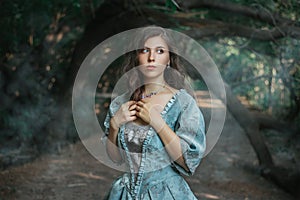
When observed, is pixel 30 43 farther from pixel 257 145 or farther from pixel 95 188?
pixel 257 145

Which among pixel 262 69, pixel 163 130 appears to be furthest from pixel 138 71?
pixel 262 69

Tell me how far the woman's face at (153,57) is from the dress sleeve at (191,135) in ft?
0.67

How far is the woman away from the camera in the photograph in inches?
74.4

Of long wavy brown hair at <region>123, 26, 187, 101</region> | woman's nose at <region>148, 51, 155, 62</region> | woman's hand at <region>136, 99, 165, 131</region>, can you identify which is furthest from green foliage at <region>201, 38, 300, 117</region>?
woman's hand at <region>136, 99, 165, 131</region>

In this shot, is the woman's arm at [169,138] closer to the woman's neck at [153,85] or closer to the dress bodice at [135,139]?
the dress bodice at [135,139]

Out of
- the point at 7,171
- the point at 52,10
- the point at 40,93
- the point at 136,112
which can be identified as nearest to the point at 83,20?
the point at 52,10

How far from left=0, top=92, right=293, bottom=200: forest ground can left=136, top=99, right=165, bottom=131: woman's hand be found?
3.04 meters

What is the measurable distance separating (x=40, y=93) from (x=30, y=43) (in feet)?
2.38

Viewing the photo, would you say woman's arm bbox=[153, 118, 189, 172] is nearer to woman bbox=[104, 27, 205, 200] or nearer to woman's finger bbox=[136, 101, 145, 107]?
woman bbox=[104, 27, 205, 200]

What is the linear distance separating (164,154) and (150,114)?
0.63 feet

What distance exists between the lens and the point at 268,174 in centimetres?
551

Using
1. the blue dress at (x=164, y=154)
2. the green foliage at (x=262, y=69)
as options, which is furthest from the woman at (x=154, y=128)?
the green foliage at (x=262, y=69)

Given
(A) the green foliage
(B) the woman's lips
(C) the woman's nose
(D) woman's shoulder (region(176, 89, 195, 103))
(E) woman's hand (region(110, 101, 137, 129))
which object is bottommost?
(A) the green foliage

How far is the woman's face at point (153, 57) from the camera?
1974 mm
